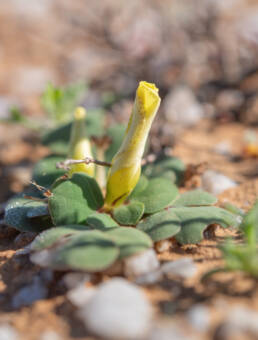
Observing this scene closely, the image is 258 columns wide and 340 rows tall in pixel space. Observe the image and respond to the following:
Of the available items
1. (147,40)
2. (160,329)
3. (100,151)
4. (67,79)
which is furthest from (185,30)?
(160,329)

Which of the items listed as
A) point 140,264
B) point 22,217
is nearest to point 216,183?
point 140,264

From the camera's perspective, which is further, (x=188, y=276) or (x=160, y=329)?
(x=188, y=276)

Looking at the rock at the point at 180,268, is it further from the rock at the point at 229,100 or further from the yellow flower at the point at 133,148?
the rock at the point at 229,100

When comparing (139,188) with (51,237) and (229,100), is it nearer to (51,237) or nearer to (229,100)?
(51,237)

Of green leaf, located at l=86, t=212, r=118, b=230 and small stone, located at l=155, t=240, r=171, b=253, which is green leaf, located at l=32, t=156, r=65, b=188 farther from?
small stone, located at l=155, t=240, r=171, b=253

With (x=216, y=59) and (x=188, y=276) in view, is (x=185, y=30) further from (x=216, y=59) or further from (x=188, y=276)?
(x=188, y=276)

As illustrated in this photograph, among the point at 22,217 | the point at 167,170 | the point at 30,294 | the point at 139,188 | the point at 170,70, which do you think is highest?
the point at 170,70

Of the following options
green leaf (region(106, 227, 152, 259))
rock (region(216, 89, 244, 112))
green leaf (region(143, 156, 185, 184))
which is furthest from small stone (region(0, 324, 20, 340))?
rock (region(216, 89, 244, 112))
